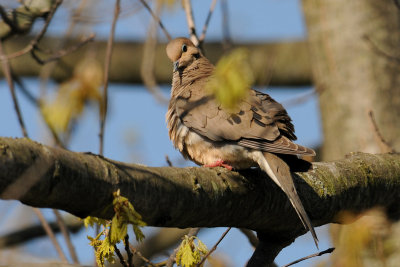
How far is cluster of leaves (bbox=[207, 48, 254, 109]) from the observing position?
216 cm

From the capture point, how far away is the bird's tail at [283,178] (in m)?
3.19

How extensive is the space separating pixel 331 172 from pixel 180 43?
1.79 metres

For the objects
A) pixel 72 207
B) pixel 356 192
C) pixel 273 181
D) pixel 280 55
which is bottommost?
pixel 280 55

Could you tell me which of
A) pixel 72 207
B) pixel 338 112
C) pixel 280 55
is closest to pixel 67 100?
pixel 72 207

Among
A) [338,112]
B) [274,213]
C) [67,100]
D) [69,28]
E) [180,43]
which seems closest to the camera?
[274,213]

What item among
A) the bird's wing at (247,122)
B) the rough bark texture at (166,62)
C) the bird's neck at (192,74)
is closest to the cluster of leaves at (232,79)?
the bird's wing at (247,122)

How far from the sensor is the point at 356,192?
12.0 ft

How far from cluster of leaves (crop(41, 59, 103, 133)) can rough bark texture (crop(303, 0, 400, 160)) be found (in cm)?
246

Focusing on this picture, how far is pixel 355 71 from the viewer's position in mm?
6062

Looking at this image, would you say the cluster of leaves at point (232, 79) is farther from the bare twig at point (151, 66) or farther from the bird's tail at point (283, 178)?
the bare twig at point (151, 66)

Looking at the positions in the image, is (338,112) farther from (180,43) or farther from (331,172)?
(331,172)

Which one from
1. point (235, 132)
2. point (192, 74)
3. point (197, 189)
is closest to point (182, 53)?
point (192, 74)

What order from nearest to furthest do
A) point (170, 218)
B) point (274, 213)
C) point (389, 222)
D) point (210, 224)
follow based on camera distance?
1. point (170, 218)
2. point (210, 224)
3. point (274, 213)
4. point (389, 222)

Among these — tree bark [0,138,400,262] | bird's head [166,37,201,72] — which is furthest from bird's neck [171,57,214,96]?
tree bark [0,138,400,262]
